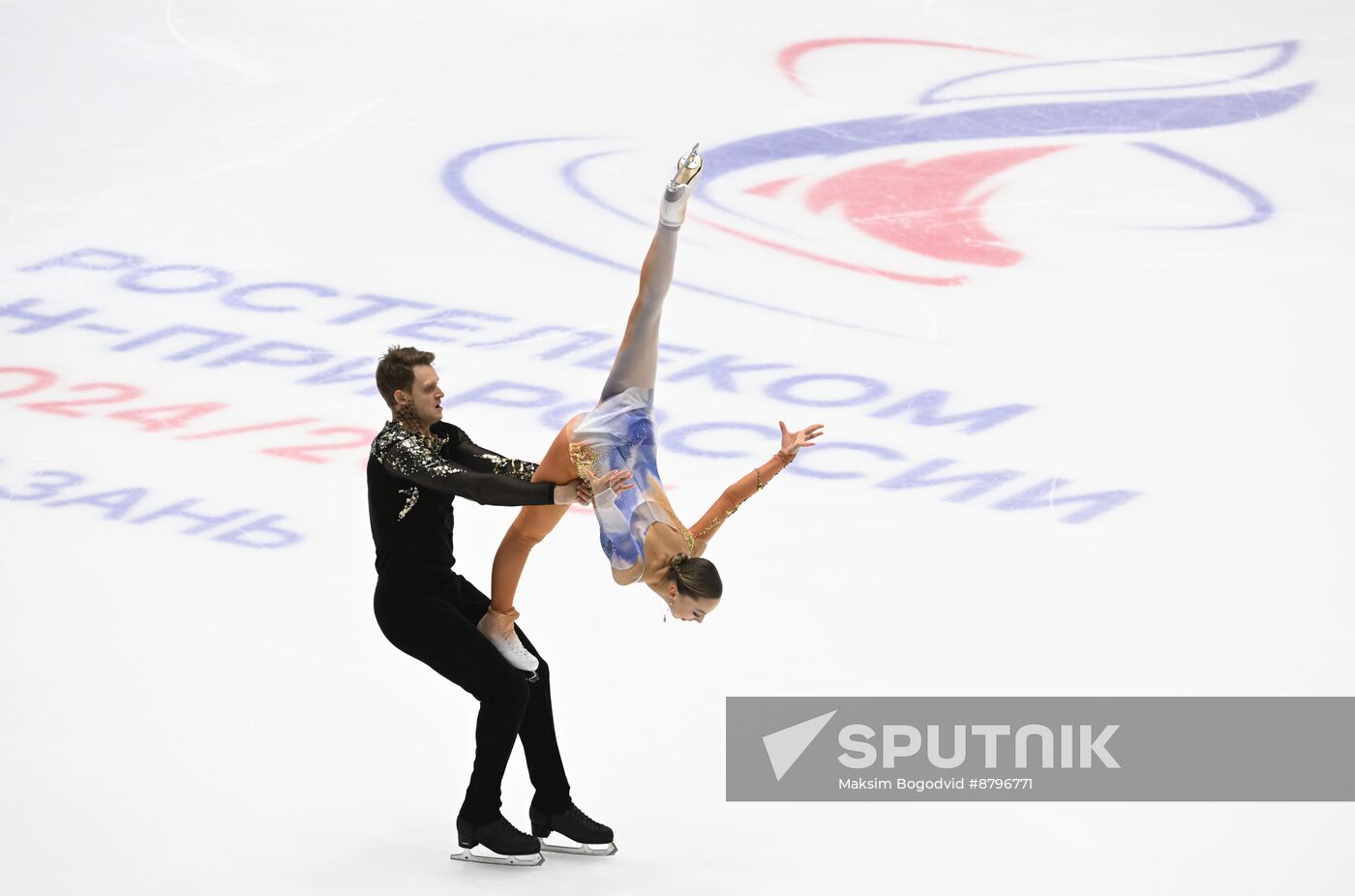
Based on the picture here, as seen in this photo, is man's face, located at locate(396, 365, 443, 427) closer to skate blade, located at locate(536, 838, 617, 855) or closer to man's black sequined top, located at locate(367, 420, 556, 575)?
man's black sequined top, located at locate(367, 420, 556, 575)

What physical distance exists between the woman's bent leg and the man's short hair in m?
0.42

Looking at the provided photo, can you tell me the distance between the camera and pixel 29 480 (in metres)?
6.93

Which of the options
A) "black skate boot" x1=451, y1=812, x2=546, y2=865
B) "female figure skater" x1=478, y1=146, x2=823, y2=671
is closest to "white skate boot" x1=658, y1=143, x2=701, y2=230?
"female figure skater" x1=478, y1=146, x2=823, y2=671

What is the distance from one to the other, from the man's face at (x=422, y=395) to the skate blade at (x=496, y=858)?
1175 millimetres

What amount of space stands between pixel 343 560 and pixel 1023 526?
254 cm

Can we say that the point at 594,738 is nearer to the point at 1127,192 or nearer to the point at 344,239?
the point at 344,239

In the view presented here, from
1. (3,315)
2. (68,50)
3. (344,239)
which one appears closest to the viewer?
(3,315)

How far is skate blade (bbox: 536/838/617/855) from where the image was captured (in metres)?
4.67

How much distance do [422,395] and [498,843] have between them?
3.94 ft

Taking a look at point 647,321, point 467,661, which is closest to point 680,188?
point 647,321

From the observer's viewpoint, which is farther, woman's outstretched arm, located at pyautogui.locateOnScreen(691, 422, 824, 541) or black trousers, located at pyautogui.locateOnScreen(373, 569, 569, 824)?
woman's outstretched arm, located at pyautogui.locateOnScreen(691, 422, 824, 541)

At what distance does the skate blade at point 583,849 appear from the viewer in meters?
4.67

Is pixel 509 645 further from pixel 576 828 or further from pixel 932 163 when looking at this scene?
pixel 932 163

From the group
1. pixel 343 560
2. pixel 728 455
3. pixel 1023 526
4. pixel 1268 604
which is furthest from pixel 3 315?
pixel 1268 604
